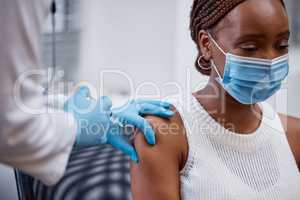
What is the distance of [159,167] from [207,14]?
0.51 meters

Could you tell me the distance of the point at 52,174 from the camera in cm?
102

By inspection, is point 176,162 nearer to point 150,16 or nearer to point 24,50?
point 24,50

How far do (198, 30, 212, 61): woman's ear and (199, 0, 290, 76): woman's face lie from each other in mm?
48

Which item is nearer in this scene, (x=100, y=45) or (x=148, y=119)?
(x=148, y=119)

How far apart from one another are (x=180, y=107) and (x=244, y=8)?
367 millimetres

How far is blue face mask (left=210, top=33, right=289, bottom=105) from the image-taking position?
134 centimetres

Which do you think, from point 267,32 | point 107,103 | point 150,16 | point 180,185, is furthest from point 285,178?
point 150,16

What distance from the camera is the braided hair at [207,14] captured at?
134cm

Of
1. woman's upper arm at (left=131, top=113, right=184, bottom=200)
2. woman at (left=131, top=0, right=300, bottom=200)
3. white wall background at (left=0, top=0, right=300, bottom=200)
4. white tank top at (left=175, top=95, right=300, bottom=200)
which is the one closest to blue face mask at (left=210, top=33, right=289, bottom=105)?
woman at (left=131, top=0, right=300, bottom=200)

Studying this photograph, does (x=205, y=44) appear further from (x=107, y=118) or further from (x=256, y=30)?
(x=107, y=118)

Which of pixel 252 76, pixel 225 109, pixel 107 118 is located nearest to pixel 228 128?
pixel 225 109

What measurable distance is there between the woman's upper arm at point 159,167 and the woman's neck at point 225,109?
6.6 inches

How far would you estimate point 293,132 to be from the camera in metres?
1.53

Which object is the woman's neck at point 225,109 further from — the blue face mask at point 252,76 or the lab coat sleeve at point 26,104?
the lab coat sleeve at point 26,104
